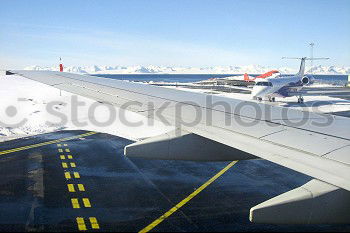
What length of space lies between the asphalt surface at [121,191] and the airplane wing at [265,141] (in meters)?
2.67

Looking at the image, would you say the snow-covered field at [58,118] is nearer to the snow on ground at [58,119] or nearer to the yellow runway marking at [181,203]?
the snow on ground at [58,119]

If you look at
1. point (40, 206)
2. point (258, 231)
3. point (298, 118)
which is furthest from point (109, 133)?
point (298, 118)

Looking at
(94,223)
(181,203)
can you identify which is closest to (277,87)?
(181,203)

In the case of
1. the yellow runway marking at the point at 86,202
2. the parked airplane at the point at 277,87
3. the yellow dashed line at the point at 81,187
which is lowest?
the yellow runway marking at the point at 86,202

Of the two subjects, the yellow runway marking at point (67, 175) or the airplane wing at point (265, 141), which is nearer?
the airplane wing at point (265, 141)

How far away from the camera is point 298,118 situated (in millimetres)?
6719

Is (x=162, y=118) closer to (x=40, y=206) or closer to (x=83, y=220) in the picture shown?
(x=83, y=220)

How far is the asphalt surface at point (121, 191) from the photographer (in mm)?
8742

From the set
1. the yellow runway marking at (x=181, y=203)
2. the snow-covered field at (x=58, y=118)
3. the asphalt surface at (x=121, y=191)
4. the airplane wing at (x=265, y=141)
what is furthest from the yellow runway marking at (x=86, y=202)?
the snow-covered field at (x=58, y=118)

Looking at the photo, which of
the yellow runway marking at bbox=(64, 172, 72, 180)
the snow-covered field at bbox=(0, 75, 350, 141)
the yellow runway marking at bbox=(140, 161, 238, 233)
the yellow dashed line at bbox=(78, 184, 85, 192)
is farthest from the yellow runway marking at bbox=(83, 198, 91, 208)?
the snow-covered field at bbox=(0, 75, 350, 141)

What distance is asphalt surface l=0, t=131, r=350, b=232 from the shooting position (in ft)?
28.7

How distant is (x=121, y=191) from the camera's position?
36.4 ft

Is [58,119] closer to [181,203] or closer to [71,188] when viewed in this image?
[71,188]

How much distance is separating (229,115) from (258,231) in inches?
130
